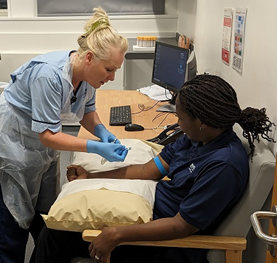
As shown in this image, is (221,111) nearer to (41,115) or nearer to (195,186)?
(195,186)

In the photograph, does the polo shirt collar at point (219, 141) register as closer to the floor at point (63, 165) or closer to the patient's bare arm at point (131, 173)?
the patient's bare arm at point (131, 173)

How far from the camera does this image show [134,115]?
2.63 meters

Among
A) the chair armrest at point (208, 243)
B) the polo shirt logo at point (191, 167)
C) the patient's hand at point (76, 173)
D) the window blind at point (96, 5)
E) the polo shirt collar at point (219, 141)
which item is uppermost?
the window blind at point (96, 5)

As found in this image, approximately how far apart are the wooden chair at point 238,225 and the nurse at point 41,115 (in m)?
0.47

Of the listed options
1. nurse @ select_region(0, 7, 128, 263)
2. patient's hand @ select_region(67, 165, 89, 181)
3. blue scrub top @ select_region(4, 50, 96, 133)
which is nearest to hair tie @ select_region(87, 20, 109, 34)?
nurse @ select_region(0, 7, 128, 263)

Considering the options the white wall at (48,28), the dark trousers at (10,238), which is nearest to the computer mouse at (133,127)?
the dark trousers at (10,238)

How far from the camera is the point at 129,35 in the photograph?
4.30 meters

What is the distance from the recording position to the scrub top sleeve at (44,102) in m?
1.60

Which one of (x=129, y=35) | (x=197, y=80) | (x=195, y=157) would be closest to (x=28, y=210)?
(x=195, y=157)

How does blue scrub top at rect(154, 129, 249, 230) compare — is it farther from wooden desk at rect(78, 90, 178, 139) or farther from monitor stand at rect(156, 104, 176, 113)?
monitor stand at rect(156, 104, 176, 113)

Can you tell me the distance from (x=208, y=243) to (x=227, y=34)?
122 cm

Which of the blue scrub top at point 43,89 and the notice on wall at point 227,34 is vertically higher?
the notice on wall at point 227,34

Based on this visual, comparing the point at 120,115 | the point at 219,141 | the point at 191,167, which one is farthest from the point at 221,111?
the point at 120,115

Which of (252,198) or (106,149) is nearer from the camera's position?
(252,198)
